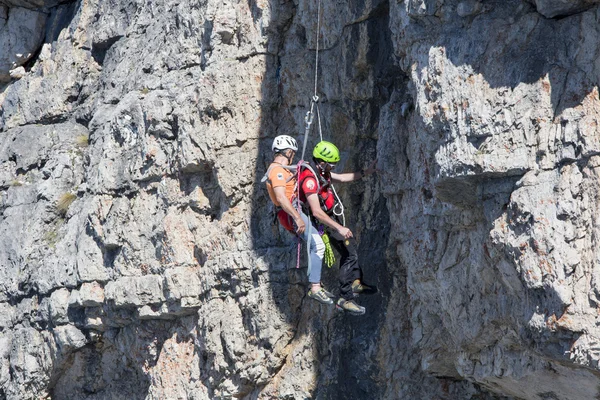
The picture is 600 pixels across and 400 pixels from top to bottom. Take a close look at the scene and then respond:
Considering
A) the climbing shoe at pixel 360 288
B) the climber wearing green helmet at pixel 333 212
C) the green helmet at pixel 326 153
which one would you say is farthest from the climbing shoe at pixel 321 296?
the green helmet at pixel 326 153

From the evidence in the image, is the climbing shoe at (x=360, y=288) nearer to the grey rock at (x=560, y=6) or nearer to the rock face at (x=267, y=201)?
the rock face at (x=267, y=201)

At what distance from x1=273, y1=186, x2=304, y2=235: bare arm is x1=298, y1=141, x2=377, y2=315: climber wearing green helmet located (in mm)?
195

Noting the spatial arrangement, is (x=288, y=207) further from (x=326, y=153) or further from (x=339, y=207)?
(x=339, y=207)

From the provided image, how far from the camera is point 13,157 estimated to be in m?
19.0

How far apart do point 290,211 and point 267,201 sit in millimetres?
1948

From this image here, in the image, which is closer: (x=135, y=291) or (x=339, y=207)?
(x=339, y=207)

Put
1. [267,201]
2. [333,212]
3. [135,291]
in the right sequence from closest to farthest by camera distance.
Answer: [333,212], [267,201], [135,291]

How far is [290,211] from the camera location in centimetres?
1258

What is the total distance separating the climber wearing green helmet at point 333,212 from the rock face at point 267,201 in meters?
0.57

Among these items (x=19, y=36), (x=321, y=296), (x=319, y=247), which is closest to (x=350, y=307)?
(x=321, y=296)

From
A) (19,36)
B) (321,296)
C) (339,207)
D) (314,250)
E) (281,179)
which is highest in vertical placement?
A: (19,36)

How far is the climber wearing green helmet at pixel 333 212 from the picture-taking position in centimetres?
1255

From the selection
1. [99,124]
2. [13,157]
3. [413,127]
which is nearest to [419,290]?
[413,127]

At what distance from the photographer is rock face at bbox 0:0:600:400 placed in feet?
34.4
